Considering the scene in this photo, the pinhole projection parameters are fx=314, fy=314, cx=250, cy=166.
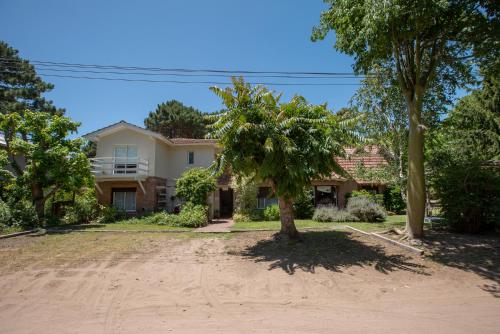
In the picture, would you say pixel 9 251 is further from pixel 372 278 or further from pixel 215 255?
pixel 372 278

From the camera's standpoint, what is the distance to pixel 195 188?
19.0 m

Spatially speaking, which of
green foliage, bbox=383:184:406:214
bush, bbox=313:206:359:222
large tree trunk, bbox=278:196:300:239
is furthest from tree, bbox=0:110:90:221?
green foliage, bbox=383:184:406:214

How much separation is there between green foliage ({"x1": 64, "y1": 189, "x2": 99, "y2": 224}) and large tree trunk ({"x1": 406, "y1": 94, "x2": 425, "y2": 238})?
17810 millimetres

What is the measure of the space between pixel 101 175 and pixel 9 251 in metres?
11.5

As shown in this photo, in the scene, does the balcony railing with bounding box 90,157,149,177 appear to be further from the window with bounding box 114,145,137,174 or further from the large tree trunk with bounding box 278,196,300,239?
the large tree trunk with bounding box 278,196,300,239

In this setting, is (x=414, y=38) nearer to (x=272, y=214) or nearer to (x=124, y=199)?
(x=272, y=214)

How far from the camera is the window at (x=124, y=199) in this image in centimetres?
2273

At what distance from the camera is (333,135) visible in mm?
9531

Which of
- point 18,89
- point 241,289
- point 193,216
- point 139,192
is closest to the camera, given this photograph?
point 241,289

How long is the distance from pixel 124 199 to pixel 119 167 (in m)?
2.37

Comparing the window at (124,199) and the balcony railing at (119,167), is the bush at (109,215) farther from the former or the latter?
the balcony railing at (119,167)

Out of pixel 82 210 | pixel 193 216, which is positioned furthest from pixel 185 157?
pixel 193 216

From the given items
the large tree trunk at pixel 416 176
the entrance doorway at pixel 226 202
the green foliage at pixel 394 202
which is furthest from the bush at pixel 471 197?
the entrance doorway at pixel 226 202

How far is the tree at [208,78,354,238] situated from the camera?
920cm
